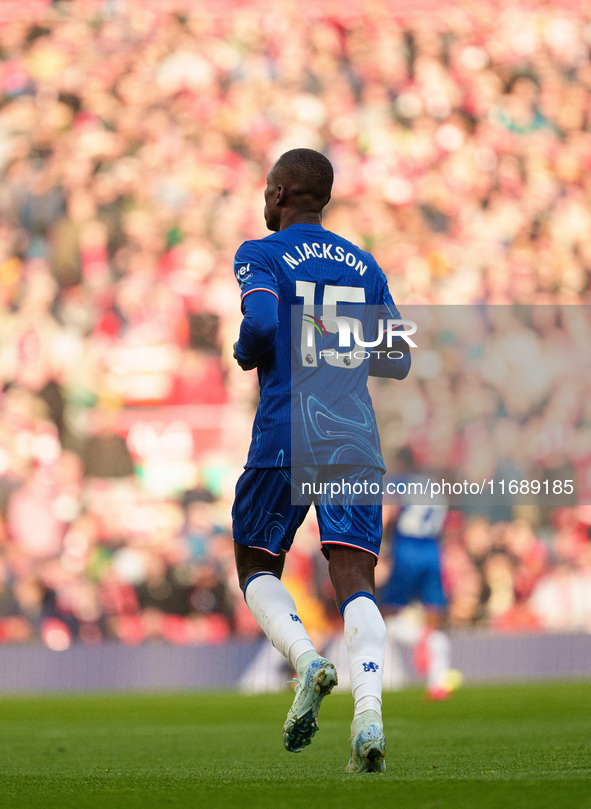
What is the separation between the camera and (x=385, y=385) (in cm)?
1212

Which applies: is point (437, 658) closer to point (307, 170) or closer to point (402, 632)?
point (402, 632)

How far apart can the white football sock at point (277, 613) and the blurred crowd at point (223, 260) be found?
7.48 metres

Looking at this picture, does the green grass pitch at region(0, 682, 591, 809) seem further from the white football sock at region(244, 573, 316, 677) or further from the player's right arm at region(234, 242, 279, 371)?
the player's right arm at region(234, 242, 279, 371)

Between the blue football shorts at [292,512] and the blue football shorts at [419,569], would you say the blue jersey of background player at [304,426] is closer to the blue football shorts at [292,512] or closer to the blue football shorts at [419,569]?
the blue football shorts at [292,512]

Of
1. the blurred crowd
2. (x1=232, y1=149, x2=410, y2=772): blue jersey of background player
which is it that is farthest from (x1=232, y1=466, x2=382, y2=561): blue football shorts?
the blurred crowd

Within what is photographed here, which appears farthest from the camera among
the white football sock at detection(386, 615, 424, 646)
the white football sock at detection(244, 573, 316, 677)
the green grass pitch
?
the white football sock at detection(386, 615, 424, 646)

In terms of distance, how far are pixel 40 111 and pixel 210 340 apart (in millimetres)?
3654

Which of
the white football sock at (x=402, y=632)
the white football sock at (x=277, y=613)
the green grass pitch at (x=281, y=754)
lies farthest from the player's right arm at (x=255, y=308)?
the white football sock at (x=402, y=632)

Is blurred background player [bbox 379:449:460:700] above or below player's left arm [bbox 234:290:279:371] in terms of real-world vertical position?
above

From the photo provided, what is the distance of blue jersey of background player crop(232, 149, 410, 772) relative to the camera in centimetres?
310

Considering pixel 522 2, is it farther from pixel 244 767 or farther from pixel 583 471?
pixel 244 767

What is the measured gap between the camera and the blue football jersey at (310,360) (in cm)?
316

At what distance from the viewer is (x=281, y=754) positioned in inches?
169

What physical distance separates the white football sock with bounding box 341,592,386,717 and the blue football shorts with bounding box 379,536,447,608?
18.0 feet
